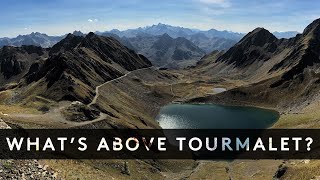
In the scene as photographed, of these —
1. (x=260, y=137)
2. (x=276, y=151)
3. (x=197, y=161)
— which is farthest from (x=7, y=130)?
(x=260, y=137)

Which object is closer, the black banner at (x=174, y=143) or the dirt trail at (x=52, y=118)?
the black banner at (x=174, y=143)

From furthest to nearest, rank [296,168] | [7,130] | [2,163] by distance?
[296,168]
[7,130]
[2,163]

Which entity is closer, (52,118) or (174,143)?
(52,118)

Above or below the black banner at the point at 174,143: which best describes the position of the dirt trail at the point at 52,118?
above

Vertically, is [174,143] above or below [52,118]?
below

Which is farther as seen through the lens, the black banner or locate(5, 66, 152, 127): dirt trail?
locate(5, 66, 152, 127): dirt trail

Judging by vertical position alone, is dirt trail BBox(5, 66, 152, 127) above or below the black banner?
above

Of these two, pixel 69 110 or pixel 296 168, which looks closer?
pixel 296 168

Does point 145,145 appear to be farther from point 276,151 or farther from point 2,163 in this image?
point 2,163
